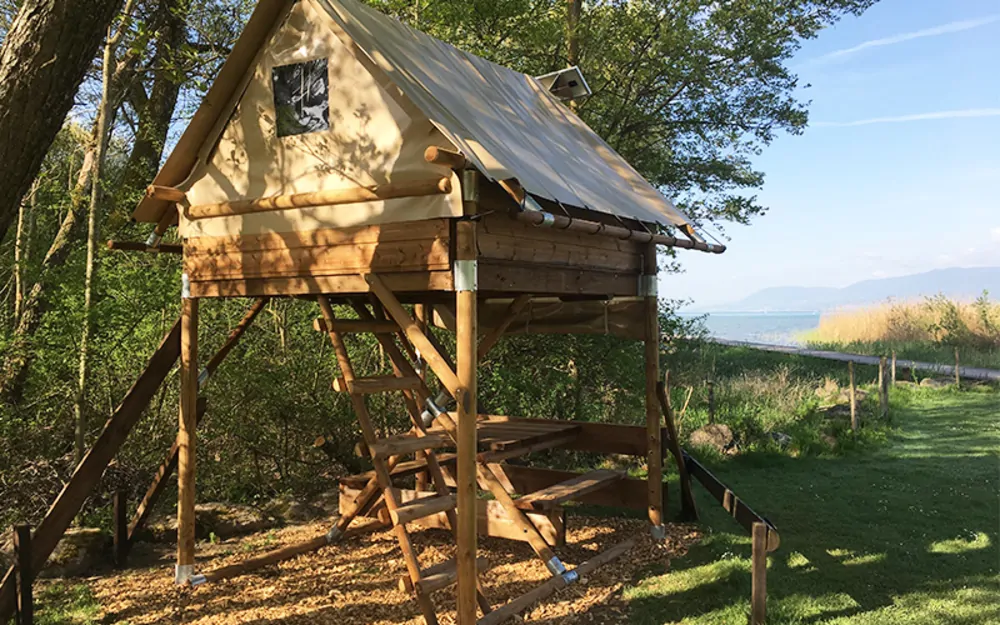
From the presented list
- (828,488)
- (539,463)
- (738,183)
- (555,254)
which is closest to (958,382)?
→ (738,183)

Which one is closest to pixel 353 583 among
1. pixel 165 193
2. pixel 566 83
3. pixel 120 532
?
pixel 120 532

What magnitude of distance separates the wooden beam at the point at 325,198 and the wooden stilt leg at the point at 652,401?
10.3ft

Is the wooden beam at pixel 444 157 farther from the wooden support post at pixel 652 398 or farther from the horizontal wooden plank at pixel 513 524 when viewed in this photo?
the wooden support post at pixel 652 398

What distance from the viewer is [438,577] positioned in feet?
15.7

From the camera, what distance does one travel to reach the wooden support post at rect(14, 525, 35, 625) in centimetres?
480

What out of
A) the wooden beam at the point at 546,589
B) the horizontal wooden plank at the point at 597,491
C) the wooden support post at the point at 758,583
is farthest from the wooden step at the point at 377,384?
the horizontal wooden plank at the point at 597,491

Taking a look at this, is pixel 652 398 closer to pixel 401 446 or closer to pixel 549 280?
pixel 549 280

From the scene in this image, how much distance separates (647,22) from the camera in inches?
479

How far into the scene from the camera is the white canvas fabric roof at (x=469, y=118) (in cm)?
484

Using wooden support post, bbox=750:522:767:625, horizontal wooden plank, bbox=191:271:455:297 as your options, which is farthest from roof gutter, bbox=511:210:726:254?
wooden support post, bbox=750:522:767:625

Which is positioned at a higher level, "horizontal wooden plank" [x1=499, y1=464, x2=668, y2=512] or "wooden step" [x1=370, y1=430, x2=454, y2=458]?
"wooden step" [x1=370, y1=430, x2=454, y2=458]

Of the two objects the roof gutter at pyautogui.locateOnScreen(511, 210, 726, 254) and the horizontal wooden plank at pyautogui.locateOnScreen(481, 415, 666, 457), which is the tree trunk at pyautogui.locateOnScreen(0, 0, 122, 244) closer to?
the roof gutter at pyautogui.locateOnScreen(511, 210, 726, 254)

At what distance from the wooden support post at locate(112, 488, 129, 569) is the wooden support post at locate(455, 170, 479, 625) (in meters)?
3.67

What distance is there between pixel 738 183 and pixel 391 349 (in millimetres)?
10337
